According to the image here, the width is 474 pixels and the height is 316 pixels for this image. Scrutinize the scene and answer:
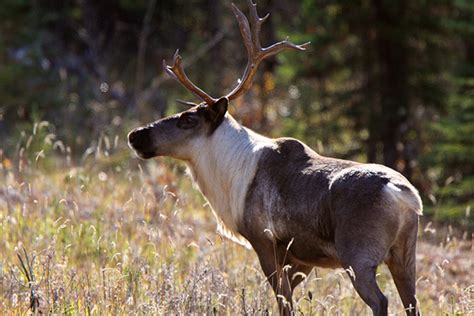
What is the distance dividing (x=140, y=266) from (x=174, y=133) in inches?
47.3

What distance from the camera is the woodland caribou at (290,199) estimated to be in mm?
5273

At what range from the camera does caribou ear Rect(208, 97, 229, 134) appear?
6.69 meters

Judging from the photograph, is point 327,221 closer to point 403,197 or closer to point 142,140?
point 403,197

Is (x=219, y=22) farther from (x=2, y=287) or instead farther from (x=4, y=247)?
(x=2, y=287)

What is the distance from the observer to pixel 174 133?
6859 millimetres

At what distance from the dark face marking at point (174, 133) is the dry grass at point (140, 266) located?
415mm

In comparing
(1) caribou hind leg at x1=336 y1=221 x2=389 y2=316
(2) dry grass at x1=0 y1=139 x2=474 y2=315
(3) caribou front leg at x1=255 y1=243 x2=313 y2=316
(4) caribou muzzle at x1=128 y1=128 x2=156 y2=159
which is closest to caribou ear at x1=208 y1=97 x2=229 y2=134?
(4) caribou muzzle at x1=128 y1=128 x2=156 y2=159

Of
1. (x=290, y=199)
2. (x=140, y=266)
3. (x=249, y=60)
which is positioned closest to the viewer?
(x=290, y=199)

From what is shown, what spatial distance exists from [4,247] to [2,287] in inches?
46.5

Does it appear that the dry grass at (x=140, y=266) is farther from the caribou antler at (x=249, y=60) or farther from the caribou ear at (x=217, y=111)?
the caribou antler at (x=249, y=60)

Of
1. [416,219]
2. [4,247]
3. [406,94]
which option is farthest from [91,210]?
[406,94]

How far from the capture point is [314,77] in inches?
487

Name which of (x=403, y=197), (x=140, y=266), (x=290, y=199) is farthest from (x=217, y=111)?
(x=403, y=197)

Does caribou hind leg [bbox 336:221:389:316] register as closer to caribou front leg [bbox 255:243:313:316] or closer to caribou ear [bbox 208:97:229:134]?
caribou front leg [bbox 255:243:313:316]
